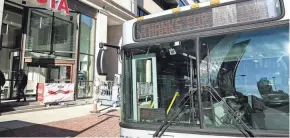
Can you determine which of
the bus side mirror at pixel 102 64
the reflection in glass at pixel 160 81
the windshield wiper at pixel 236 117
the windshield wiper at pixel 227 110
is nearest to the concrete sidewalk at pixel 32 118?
the bus side mirror at pixel 102 64

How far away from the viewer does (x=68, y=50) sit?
46.8 ft

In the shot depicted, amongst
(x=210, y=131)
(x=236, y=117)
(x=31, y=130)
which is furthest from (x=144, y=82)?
(x=31, y=130)

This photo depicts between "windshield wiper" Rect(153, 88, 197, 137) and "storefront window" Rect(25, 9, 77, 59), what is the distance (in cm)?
1269

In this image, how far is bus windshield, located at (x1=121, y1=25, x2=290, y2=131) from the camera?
2367mm

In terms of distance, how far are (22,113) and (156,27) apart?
923cm

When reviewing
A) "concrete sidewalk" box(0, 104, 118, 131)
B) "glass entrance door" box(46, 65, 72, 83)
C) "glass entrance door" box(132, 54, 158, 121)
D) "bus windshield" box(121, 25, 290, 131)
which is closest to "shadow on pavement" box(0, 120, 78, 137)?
"concrete sidewalk" box(0, 104, 118, 131)

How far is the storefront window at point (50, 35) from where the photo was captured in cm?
1331

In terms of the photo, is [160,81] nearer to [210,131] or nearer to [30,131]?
[210,131]

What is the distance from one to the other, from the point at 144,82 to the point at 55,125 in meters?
5.98

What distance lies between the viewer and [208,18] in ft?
9.05

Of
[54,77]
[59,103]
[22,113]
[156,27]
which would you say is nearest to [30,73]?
[54,77]

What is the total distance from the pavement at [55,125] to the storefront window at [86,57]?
14.2 feet

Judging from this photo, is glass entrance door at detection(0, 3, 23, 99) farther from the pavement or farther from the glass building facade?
the pavement

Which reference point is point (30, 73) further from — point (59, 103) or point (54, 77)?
point (59, 103)
